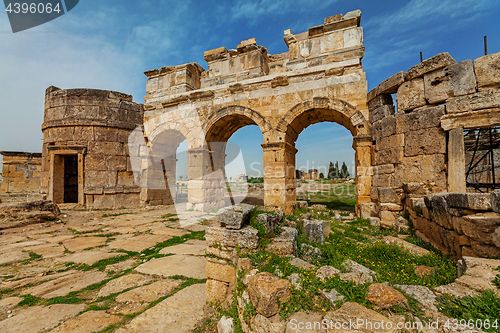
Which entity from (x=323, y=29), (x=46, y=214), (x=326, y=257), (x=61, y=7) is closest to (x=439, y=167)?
(x=326, y=257)

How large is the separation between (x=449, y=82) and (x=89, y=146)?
46.6 ft

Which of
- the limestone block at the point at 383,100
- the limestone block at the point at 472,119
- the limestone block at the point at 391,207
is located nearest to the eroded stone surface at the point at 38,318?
the limestone block at the point at 391,207

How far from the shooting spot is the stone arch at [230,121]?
9.07 m

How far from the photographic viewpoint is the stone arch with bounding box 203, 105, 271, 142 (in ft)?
29.8

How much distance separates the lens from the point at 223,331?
256 centimetres

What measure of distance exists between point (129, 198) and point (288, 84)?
31.3 feet

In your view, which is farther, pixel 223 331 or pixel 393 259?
pixel 393 259

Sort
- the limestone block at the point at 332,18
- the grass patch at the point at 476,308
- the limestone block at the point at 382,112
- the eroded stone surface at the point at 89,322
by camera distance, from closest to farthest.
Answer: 1. the grass patch at the point at 476,308
2. the eroded stone surface at the point at 89,322
3. the limestone block at the point at 382,112
4. the limestone block at the point at 332,18

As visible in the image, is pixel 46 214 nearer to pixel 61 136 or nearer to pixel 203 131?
pixel 61 136

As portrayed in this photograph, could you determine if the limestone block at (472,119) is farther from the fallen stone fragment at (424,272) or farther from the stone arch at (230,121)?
the stone arch at (230,121)

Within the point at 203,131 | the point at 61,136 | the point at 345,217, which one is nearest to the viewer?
the point at 345,217

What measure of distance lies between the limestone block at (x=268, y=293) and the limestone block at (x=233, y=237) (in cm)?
76

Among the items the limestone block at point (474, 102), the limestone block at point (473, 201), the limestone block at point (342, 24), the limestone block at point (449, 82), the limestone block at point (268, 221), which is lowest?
the limestone block at point (268, 221)

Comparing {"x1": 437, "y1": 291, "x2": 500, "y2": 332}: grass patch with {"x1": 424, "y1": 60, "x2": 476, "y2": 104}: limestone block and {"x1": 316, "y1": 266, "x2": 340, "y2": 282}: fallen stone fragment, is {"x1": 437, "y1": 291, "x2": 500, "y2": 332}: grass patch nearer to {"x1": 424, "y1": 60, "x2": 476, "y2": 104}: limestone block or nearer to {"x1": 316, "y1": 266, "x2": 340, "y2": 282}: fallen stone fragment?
{"x1": 316, "y1": 266, "x2": 340, "y2": 282}: fallen stone fragment
